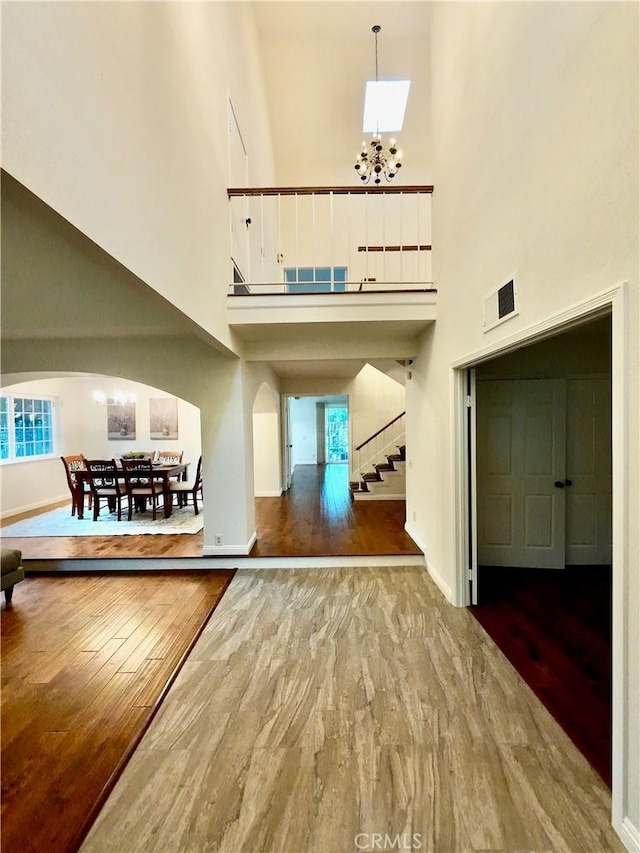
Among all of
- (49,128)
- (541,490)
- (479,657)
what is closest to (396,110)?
(541,490)

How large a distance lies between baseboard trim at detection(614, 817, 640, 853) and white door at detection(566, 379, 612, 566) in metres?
3.05

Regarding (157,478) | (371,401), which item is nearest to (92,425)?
(157,478)

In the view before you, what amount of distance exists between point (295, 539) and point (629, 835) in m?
3.74

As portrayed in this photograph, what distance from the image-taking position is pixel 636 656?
1.36m

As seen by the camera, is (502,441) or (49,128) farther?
(502,441)

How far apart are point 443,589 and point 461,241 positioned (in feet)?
10.3

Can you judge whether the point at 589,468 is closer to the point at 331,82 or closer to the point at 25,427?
the point at 331,82

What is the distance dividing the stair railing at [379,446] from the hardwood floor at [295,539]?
4.24 feet

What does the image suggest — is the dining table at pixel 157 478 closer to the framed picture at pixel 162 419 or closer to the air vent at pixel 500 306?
the framed picture at pixel 162 419

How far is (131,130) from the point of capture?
1.72 meters

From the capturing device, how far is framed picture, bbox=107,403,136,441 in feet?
27.5

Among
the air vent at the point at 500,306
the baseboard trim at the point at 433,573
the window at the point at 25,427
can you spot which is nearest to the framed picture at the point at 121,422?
the window at the point at 25,427

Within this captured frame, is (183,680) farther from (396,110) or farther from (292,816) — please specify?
(396,110)

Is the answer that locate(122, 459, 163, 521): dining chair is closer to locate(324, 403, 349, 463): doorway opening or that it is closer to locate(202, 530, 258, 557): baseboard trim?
locate(202, 530, 258, 557): baseboard trim
